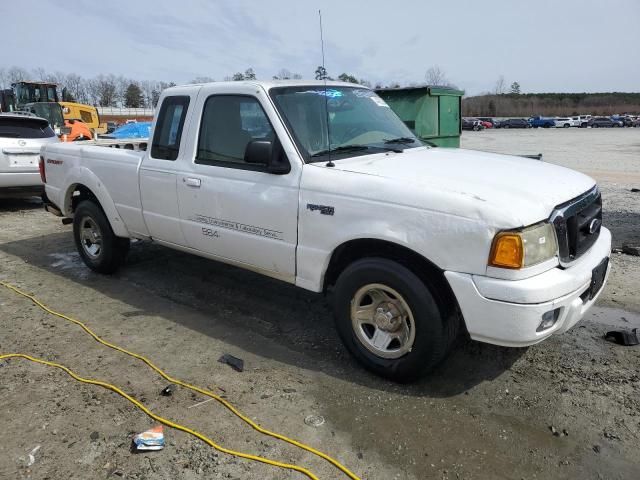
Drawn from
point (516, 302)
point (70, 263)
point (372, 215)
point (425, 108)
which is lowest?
point (70, 263)

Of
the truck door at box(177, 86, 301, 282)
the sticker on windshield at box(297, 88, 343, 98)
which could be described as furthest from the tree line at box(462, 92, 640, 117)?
the truck door at box(177, 86, 301, 282)

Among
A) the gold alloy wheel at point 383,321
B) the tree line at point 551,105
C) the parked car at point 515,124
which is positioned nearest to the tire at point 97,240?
the gold alloy wheel at point 383,321

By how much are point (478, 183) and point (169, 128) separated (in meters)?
2.85

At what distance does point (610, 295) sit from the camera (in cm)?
488

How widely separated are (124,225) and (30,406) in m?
2.31

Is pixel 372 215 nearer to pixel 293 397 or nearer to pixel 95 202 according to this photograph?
pixel 293 397

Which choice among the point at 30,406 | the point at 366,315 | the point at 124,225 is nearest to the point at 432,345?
the point at 366,315

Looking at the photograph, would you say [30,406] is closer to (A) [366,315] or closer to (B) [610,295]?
(A) [366,315]

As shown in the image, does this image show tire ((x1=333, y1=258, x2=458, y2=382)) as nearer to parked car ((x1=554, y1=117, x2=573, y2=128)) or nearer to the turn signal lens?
the turn signal lens

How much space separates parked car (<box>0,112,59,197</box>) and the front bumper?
8.56 m

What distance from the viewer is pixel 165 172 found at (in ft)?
14.9

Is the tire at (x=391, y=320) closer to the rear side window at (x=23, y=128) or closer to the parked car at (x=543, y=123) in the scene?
the rear side window at (x=23, y=128)


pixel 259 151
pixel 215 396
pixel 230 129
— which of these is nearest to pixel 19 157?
pixel 230 129

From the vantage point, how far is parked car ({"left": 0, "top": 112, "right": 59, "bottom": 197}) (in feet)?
29.0
